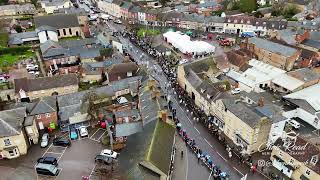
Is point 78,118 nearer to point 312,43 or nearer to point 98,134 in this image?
point 98,134

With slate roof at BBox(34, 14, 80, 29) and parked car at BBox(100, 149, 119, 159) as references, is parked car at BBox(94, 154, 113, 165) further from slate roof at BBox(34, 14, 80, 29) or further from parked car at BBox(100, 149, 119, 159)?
slate roof at BBox(34, 14, 80, 29)

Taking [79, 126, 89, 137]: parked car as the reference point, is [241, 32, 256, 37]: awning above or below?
above

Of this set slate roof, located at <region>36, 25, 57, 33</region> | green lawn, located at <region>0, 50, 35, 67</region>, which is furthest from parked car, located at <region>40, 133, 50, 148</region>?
slate roof, located at <region>36, 25, 57, 33</region>

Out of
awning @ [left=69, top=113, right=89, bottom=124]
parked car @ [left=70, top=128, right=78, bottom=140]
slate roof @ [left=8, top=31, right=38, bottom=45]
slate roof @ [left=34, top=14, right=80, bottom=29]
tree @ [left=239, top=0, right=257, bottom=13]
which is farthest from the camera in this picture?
tree @ [left=239, top=0, right=257, bottom=13]

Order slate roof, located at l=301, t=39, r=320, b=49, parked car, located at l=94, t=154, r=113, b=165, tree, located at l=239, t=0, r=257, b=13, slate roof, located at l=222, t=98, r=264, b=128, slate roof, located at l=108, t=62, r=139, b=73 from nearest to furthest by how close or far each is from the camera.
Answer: parked car, located at l=94, t=154, r=113, b=165, slate roof, located at l=222, t=98, r=264, b=128, slate roof, located at l=108, t=62, r=139, b=73, slate roof, located at l=301, t=39, r=320, b=49, tree, located at l=239, t=0, r=257, b=13

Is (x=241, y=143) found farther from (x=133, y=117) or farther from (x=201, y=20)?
(x=201, y=20)

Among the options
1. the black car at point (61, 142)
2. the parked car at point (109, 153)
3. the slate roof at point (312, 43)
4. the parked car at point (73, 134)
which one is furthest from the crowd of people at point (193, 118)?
the slate roof at point (312, 43)

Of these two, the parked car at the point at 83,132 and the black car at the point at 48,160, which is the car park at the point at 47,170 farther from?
the parked car at the point at 83,132
